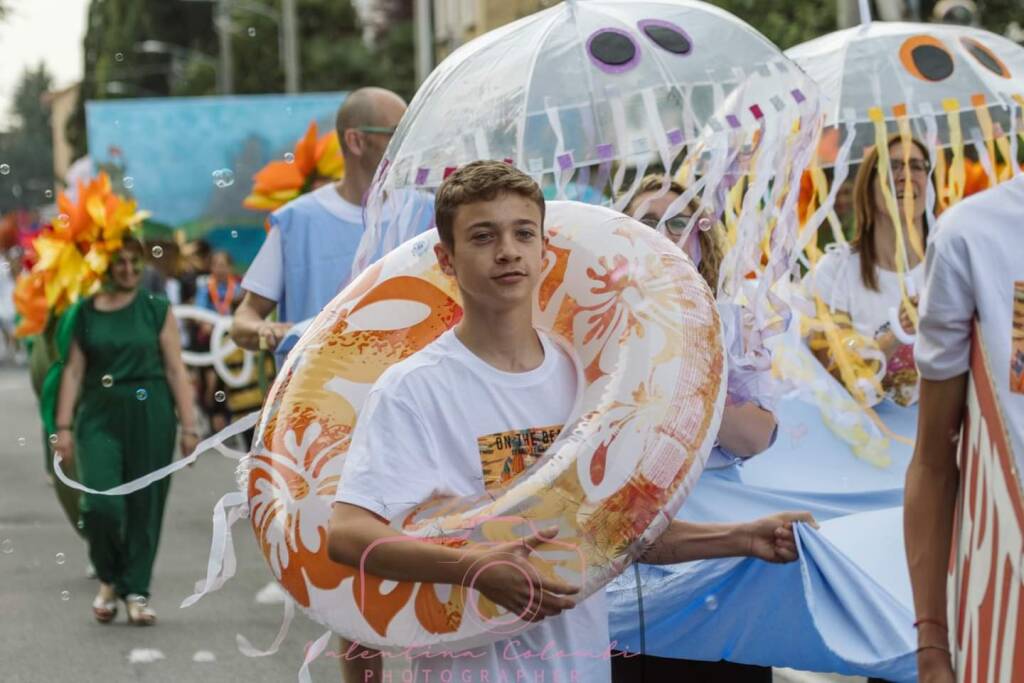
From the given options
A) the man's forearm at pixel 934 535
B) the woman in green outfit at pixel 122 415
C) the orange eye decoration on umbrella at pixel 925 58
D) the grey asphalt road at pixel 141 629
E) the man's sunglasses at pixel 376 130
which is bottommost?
the grey asphalt road at pixel 141 629

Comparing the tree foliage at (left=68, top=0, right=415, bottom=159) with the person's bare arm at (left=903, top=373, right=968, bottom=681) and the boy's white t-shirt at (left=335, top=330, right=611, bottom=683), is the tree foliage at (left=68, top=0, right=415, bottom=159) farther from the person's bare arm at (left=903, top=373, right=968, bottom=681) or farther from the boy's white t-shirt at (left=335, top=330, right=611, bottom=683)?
the person's bare arm at (left=903, top=373, right=968, bottom=681)

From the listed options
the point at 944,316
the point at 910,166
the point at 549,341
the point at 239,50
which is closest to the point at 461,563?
the point at 549,341

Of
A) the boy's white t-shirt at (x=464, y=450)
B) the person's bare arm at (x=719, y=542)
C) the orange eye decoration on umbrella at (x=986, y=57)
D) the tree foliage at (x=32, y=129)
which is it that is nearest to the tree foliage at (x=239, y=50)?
the tree foliage at (x=32, y=129)

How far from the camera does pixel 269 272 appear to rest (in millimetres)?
6516

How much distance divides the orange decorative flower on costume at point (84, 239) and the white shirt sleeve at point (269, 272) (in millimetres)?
2172

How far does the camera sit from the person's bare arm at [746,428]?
4434 millimetres

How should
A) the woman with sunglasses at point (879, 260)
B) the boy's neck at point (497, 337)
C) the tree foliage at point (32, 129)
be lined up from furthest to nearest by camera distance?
the tree foliage at point (32, 129)
the woman with sunglasses at point (879, 260)
the boy's neck at point (497, 337)

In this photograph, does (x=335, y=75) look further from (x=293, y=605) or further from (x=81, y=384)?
(x=293, y=605)

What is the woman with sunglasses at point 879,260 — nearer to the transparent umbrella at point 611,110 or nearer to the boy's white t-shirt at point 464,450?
the transparent umbrella at point 611,110

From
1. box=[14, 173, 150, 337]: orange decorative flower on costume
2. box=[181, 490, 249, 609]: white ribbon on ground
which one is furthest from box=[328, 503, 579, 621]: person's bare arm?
box=[14, 173, 150, 337]: orange decorative flower on costume

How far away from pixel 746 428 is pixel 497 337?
3.78 ft

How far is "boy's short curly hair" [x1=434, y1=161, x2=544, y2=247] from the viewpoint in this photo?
11.4 feet

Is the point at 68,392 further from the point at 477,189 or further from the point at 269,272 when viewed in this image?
the point at 477,189

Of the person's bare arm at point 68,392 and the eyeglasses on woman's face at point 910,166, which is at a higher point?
the eyeglasses on woman's face at point 910,166
